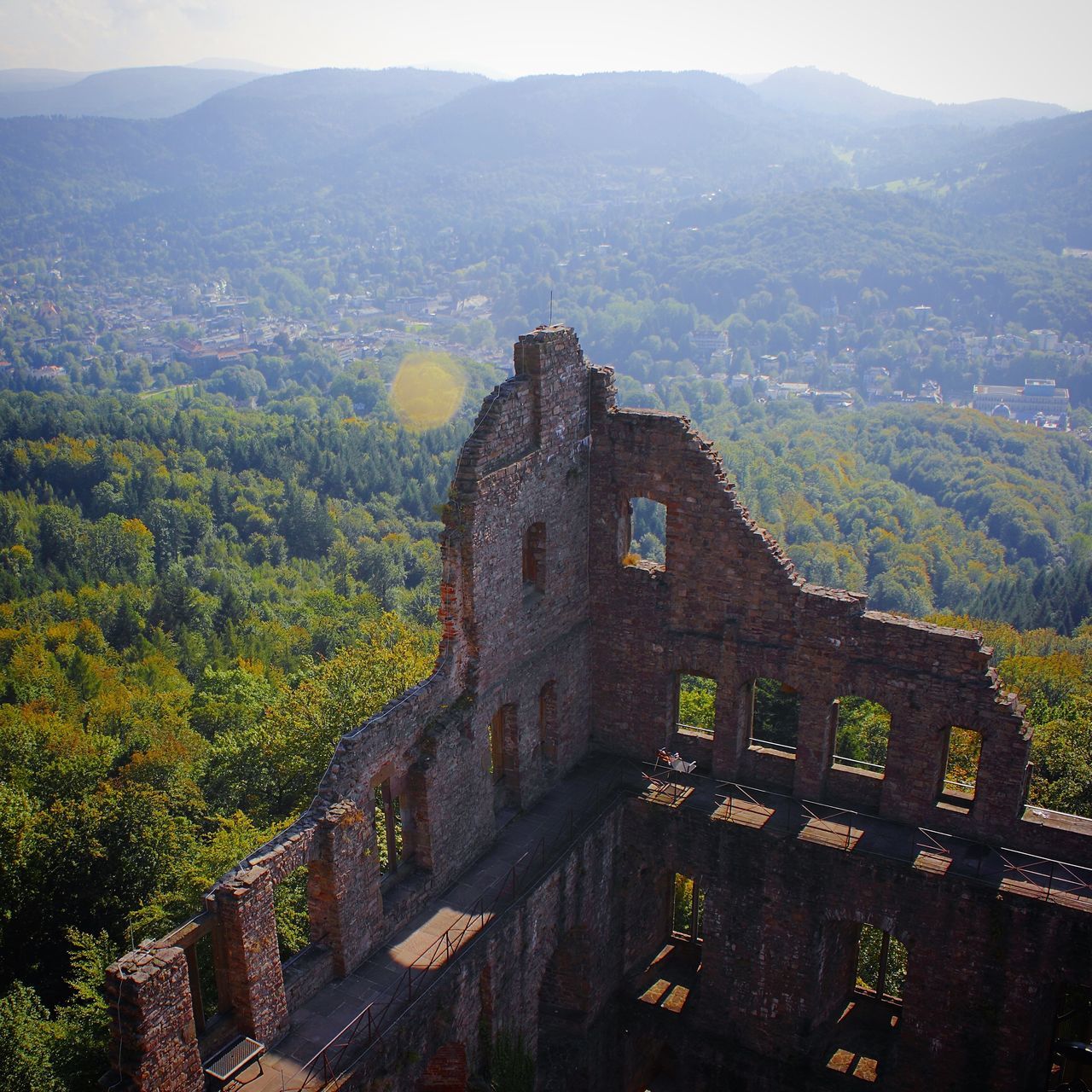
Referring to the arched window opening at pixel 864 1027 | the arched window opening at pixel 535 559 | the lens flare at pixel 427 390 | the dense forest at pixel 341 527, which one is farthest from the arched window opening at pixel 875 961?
the lens flare at pixel 427 390

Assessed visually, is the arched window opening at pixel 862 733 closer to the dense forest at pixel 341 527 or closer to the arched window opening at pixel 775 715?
the arched window opening at pixel 775 715

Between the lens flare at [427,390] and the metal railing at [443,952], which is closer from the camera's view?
the metal railing at [443,952]

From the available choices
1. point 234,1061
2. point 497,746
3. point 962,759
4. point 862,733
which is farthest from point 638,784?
point 862,733

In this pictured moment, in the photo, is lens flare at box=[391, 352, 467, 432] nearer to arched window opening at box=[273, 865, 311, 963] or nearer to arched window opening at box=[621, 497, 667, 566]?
arched window opening at box=[621, 497, 667, 566]

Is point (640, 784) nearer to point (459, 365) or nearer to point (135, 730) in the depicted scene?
point (135, 730)

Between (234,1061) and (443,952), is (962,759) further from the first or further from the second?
(234,1061)

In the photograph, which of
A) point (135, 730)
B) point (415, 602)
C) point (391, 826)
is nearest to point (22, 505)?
point (415, 602)

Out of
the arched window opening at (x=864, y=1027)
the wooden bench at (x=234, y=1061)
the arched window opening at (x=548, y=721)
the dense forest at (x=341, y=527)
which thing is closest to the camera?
the wooden bench at (x=234, y=1061)

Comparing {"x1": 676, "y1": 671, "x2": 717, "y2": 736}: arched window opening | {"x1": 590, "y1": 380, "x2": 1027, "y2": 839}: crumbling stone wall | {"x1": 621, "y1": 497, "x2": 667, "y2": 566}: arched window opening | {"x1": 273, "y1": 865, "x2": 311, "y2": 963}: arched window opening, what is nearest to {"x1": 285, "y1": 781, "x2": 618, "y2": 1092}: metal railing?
{"x1": 590, "y1": 380, "x2": 1027, "y2": 839}: crumbling stone wall

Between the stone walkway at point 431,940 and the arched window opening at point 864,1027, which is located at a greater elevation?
the stone walkway at point 431,940
